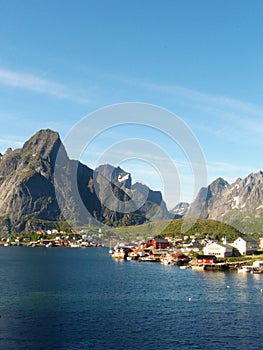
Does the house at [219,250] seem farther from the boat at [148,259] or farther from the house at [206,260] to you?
the boat at [148,259]

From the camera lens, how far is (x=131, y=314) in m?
51.2

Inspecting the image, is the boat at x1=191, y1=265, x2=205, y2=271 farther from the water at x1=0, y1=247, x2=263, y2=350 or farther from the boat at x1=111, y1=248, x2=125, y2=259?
the boat at x1=111, y1=248, x2=125, y2=259

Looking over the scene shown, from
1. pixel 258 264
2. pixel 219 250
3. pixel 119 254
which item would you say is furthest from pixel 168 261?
pixel 119 254

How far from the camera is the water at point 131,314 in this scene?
40.5 meters

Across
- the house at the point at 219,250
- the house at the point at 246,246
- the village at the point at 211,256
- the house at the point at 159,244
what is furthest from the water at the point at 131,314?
the house at the point at 159,244

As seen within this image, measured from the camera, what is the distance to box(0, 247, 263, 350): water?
40469 millimetres

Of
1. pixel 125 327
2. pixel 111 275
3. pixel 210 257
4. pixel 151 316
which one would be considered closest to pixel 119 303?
pixel 151 316

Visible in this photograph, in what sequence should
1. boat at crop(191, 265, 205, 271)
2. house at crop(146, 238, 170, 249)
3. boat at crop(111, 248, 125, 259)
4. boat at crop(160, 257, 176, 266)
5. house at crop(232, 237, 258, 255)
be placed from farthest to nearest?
house at crop(146, 238, 170, 249) → boat at crop(111, 248, 125, 259) → house at crop(232, 237, 258, 255) → boat at crop(160, 257, 176, 266) → boat at crop(191, 265, 205, 271)

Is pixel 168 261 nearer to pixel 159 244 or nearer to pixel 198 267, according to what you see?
pixel 198 267

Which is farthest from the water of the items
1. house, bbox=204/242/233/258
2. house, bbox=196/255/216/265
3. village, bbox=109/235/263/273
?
house, bbox=204/242/233/258

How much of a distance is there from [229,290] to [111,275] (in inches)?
1285

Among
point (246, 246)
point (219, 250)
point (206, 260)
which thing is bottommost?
point (206, 260)

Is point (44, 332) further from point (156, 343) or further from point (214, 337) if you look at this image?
A: point (214, 337)

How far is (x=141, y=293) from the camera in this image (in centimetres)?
6706
